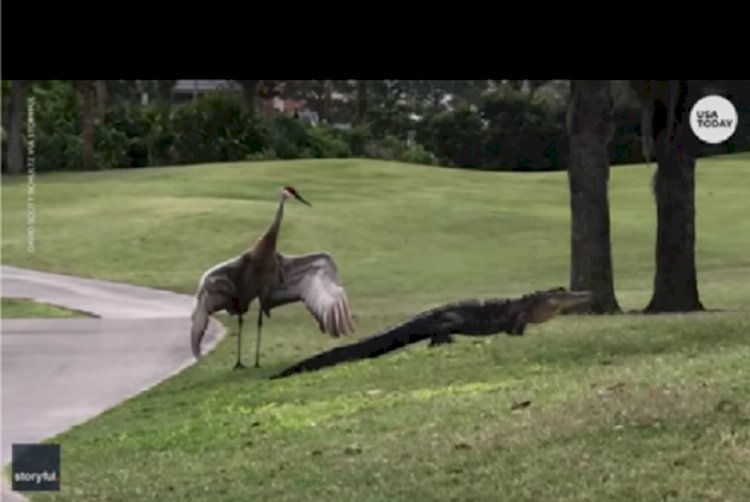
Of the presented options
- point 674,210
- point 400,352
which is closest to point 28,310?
point 400,352

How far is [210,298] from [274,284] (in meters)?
0.30

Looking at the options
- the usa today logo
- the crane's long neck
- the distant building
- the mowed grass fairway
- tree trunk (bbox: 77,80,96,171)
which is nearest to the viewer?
the distant building

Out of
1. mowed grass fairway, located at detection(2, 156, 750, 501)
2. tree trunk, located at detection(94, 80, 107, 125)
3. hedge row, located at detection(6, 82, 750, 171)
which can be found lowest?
mowed grass fairway, located at detection(2, 156, 750, 501)

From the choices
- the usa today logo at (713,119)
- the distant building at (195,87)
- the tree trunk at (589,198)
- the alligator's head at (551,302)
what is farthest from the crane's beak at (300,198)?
the usa today logo at (713,119)

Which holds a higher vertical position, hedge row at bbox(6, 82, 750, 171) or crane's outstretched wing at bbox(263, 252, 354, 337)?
hedge row at bbox(6, 82, 750, 171)

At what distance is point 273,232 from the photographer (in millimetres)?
8906

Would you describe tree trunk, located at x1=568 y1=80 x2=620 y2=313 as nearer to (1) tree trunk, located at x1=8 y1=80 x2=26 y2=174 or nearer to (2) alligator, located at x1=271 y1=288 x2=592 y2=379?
(2) alligator, located at x1=271 y1=288 x2=592 y2=379

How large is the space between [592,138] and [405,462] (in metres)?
1.85

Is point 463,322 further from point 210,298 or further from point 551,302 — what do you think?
point 210,298

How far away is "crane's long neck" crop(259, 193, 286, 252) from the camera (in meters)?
8.73

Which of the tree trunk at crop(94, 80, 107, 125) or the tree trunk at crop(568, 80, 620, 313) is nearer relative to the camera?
the tree trunk at crop(94, 80, 107, 125)

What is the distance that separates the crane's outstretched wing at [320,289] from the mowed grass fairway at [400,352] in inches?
2.5

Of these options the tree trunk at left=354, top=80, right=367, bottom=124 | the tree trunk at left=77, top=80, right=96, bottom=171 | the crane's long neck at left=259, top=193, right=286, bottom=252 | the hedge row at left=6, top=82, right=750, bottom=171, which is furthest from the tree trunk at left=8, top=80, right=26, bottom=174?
the tree trunk at left=354, top=80, right=367, bottom=124
